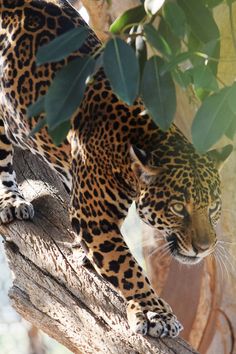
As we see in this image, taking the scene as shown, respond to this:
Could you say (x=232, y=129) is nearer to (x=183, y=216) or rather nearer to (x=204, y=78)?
A: (x=204, y=78)

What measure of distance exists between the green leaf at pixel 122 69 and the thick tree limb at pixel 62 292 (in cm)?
175

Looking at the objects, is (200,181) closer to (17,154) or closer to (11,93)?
(11,93)

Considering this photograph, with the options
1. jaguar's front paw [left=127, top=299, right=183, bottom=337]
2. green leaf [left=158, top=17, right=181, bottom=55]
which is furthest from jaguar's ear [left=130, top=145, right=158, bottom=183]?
green leaf [left=158, top=17, right=181, bottom=55]

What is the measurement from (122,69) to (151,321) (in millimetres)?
1802

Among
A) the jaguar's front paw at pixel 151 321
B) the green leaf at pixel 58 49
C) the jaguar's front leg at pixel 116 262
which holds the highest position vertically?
the green leaf at pixel 58 49

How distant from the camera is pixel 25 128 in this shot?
17.9 ft

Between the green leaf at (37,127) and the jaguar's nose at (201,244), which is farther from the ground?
the green leaf at (37,127)

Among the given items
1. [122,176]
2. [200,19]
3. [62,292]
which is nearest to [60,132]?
[200,19]

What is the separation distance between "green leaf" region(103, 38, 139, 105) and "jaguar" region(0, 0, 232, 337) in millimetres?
1201

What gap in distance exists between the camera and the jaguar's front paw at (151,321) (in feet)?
15.4

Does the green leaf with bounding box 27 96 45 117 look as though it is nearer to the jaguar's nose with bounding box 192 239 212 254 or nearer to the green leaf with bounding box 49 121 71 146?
the green leaf with bounding box 49 121 71 146

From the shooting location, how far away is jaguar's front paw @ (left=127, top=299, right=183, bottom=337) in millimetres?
4703

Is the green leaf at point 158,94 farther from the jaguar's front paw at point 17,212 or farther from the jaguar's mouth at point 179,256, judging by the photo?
the jaguar's front paw at point 17,212

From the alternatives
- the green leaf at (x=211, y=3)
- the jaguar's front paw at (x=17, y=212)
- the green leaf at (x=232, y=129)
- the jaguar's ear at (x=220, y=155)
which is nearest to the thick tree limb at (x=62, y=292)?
the jaguar's front paw at (x=17, y=212)
